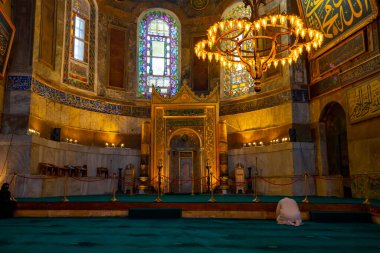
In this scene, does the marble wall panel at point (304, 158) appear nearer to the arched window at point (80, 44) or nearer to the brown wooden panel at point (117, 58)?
the brown wooden panel at point (117, 58)

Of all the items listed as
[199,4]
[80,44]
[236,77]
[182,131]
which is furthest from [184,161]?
[199,4]

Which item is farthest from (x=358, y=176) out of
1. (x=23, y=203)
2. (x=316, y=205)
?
(x=23, y=203)

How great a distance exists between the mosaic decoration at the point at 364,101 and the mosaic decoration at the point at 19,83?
8869 mm

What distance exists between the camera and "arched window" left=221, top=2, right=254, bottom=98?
13.6 m

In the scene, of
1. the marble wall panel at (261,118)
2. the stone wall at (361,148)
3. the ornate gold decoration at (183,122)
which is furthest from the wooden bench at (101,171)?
the stone wall at (361,148)

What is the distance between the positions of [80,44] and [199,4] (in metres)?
5.24

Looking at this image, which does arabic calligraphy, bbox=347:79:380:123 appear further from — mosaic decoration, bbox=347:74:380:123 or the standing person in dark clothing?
the standing person in dark clothing

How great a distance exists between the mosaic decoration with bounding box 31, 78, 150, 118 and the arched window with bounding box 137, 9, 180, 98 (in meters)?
1.08

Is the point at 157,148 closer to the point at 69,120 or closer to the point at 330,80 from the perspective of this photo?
the point at 69,120

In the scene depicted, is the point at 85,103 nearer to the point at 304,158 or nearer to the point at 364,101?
the point at 304,158

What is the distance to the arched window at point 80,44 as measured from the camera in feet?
40.1

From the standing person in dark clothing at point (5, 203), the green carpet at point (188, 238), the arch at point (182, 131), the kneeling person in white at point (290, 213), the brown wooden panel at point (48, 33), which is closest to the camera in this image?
the green carpet at point (188, 238)

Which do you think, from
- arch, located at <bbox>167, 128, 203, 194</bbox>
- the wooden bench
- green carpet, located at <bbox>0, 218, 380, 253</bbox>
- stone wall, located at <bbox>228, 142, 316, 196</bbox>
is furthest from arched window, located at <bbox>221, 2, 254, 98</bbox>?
green carpet, located at <bbox>0, 218, 380, 253</bbox>

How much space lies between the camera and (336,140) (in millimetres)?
10750
